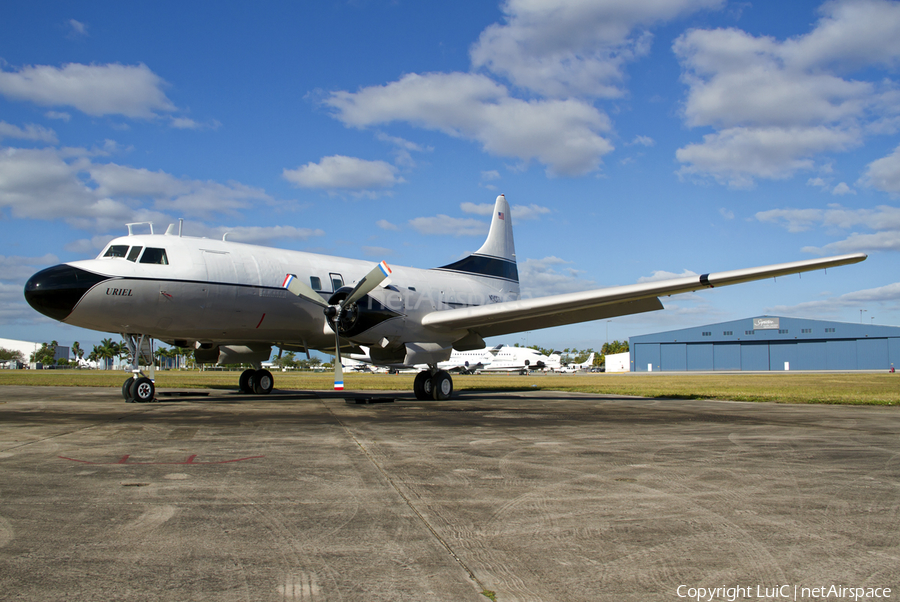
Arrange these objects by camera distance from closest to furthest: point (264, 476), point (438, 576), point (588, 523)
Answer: point (438, 576) < point (588, 523) < point (264, 476)

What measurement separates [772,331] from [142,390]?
102 metres

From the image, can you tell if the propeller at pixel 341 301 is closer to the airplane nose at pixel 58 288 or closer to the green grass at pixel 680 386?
the airplane nose at pixel 58 288

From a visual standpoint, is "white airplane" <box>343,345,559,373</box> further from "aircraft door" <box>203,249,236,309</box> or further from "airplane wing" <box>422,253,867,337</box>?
"aircraft door" <box>203,249,236,309</box>

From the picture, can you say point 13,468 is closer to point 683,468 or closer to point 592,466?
point 592,466

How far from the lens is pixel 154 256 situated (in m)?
16.6

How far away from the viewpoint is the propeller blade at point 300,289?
18283 mm

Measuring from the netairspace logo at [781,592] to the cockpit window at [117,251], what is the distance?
1714 cm

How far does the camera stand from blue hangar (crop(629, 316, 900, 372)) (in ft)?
292

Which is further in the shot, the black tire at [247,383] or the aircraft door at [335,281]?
the black tire at [247,383]

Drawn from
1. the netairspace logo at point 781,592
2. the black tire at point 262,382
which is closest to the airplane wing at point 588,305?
the black tire at point 262,382

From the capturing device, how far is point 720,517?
484 cm

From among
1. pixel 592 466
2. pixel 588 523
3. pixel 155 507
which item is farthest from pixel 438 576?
pixel 592 466

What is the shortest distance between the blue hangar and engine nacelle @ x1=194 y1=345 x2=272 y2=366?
91.2 metres

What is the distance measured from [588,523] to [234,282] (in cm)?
1533
